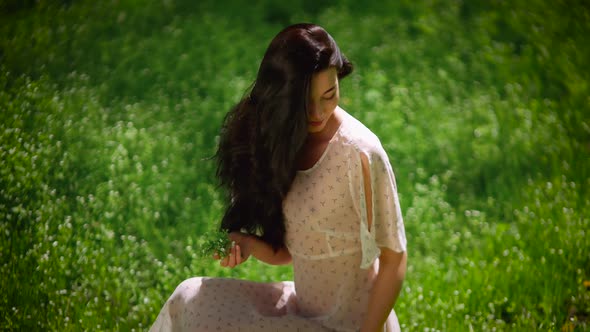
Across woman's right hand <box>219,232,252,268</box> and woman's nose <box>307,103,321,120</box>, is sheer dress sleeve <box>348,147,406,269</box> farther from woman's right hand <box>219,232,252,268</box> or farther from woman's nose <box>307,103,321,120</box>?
woman's right hand <box>219,232,252,268</box>

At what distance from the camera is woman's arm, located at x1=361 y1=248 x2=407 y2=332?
3.19 m

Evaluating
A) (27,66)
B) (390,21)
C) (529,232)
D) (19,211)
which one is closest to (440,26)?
(390,21)

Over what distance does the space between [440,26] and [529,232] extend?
3.23 meters

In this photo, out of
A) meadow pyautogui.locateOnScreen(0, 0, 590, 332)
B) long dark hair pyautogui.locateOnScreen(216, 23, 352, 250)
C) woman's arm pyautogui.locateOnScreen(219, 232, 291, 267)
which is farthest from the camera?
meadow pyautogui.locateOnScreen(0, 0, 590, 332)

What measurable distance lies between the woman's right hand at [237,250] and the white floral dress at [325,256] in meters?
0.12

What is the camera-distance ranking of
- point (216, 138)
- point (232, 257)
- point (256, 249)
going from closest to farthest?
point (232, 257), point (256, 249), point (216, 138)

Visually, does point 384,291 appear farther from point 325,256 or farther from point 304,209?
point 304,209

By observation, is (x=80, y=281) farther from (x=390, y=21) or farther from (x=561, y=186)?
(x=390, y=21)

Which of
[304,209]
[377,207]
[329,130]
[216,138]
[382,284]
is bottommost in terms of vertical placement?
[216,138]

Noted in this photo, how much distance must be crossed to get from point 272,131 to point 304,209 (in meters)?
0.37

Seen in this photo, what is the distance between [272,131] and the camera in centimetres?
329

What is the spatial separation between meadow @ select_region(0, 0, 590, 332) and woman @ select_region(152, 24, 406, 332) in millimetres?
1623

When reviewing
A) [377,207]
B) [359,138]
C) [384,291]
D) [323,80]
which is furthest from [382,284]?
[323,80]

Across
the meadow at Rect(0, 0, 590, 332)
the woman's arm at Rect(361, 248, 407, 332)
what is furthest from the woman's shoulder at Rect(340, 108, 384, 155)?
the meadow at Rect(0, 0, 590, 332)
